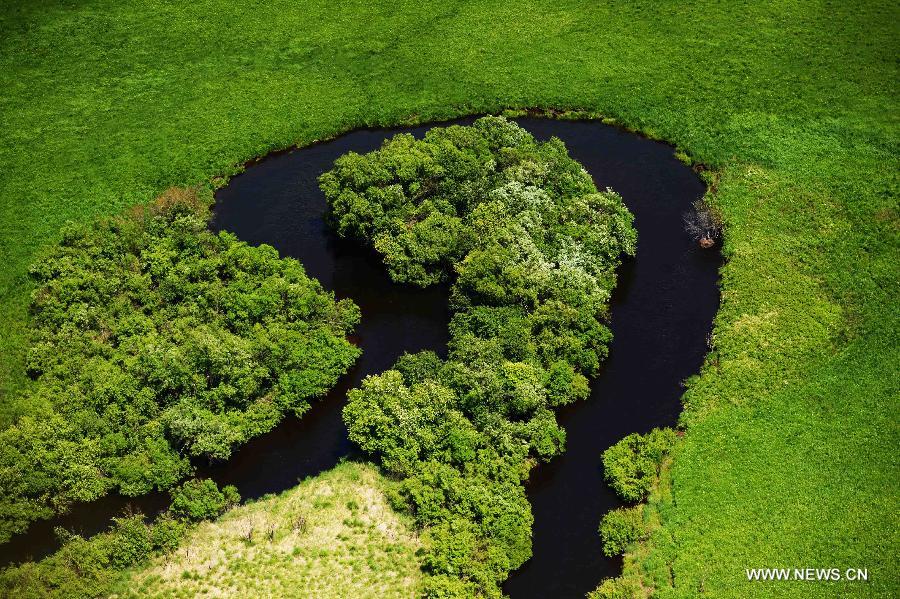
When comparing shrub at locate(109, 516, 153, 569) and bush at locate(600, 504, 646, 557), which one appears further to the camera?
bush at locate(600, 504, 646, 557)

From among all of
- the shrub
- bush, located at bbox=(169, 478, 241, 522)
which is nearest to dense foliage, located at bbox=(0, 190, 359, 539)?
bush, located at bbox=(169, 478, 241, 522)

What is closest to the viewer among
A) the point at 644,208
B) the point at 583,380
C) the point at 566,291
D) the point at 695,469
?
the point at 695,469

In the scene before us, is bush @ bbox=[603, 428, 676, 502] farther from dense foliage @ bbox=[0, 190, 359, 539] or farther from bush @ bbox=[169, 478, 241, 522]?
bush @ bbox=[169, 478, 241, 522]

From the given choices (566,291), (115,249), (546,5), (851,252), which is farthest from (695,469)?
(546,5)

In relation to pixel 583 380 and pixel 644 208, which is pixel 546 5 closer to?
pixel 644 208

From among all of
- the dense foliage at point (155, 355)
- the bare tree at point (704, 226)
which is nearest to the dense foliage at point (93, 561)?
the dense foliage at point (155, 355)

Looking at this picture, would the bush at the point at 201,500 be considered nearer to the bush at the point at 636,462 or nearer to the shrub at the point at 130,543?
the shrub at the point at 130,543
